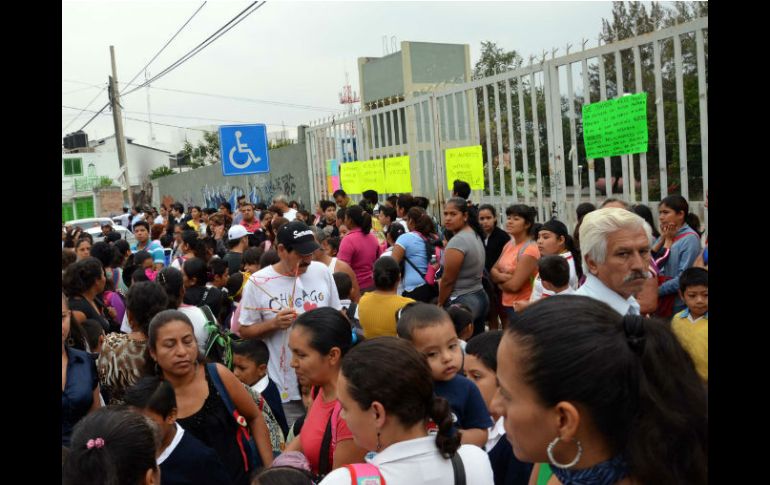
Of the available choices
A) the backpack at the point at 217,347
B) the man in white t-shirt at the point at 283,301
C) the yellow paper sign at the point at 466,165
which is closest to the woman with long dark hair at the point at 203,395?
the backpack at the point at 217,347

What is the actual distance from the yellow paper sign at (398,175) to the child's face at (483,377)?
8.39 metres

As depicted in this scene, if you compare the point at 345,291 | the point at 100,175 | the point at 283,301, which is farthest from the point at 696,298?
the point at 100,175

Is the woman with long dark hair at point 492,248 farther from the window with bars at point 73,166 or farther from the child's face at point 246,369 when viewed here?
the window with bars at point 73,166

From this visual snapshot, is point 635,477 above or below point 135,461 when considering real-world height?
above

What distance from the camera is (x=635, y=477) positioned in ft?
5.01

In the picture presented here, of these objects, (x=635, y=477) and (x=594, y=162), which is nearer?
(x=635, y=477)

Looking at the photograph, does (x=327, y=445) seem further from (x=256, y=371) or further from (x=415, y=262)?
(x=415, y=262)

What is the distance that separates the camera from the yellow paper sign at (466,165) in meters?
9.85

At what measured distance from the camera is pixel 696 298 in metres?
4.39

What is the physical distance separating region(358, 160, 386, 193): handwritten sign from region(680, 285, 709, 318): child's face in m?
8.19
